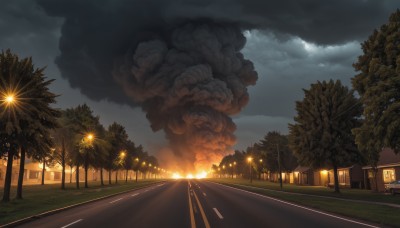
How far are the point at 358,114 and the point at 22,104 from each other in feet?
101

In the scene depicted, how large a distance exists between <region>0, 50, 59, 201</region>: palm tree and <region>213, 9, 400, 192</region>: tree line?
21982 mm

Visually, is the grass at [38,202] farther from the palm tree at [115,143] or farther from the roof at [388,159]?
the roof at [388,159]

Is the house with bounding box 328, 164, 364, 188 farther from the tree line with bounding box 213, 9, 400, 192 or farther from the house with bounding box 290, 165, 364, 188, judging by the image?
the tree line with bounding box 213, 9, 400, 192

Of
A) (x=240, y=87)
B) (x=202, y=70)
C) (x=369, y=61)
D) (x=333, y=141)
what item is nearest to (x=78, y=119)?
(x=333, y=141)

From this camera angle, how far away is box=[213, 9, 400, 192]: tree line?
20328mm

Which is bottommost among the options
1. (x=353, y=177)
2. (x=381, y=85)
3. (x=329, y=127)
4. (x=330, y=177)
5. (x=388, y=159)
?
(x=330, y=177)

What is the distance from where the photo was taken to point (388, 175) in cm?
3747

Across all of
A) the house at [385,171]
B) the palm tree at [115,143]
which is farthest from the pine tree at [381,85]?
the palm tree at [115,143]

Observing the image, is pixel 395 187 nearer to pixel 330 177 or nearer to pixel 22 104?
pixel 330 177

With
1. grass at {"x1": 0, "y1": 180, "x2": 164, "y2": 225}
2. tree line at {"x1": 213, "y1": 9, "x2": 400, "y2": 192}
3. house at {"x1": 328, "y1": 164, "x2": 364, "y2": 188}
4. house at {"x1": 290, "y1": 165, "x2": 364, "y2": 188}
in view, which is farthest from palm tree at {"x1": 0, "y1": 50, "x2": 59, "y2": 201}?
house at {"x1": 328, "y1": 164, "x2": 364, "y2": 188}

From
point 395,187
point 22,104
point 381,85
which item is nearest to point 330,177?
point 395,187

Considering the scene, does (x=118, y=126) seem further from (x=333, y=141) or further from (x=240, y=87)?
(x=240, y=87)

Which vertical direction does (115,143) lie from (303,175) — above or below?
above

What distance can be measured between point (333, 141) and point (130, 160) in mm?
53101
